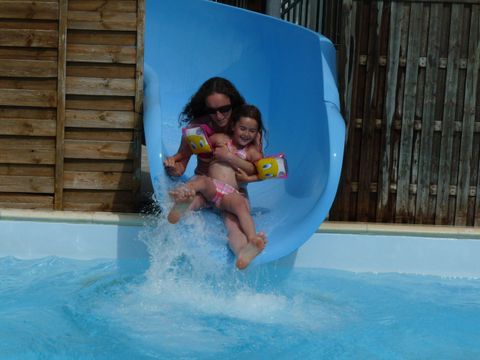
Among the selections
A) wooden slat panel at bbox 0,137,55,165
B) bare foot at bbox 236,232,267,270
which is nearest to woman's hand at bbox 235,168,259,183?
bare foot at bbox 236,232,267,270

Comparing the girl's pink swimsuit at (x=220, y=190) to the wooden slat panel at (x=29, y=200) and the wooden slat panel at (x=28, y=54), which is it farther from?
the wooden slat panel at (x=28, y=54)

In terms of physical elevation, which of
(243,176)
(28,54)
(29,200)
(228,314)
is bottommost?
(228,314)

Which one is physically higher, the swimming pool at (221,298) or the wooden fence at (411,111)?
the wooden fence at (411,111)

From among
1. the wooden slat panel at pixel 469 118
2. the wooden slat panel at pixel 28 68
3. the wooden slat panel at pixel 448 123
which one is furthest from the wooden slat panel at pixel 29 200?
the wooden slat panel at pixel 469 118

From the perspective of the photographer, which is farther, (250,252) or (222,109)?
(222,109)

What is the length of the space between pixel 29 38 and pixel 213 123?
1.17 meters

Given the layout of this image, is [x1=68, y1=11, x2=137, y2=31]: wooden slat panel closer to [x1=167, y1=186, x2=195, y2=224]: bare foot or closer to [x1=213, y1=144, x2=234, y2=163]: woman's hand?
[x1=213, y1=144, x2=234, y2=163]: woman's hand

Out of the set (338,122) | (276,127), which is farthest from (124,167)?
(338,122)

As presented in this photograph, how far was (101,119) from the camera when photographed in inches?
157

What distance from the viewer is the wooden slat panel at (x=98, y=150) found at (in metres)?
3.99

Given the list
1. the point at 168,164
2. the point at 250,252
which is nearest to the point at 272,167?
the point at 168,164

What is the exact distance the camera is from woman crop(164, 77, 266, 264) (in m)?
3.35

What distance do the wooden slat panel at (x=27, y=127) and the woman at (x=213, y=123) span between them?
77 centimetres

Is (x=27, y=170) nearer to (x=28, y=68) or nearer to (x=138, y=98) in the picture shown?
(x=28, y=68)
